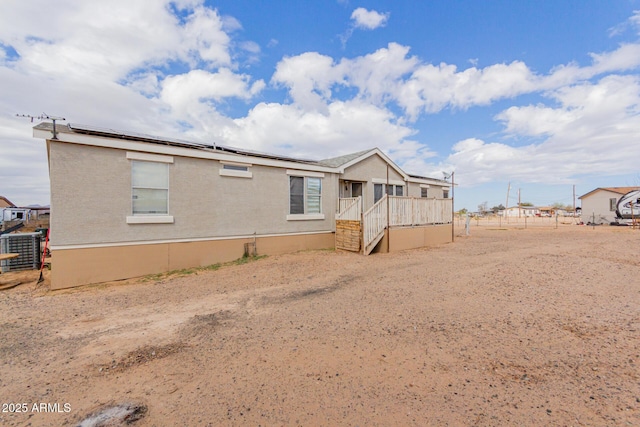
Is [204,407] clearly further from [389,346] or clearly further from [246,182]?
[246,182]

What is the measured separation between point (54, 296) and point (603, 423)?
908 cm

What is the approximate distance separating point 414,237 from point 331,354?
33.9 ft

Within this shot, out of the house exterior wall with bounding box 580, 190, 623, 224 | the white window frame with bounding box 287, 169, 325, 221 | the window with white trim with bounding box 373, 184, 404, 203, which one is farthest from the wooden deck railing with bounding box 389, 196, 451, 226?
the house exterior wall with bounding box 580, 190, 623, 224

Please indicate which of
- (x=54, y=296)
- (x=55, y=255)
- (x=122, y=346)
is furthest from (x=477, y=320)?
(x=55, y=255)

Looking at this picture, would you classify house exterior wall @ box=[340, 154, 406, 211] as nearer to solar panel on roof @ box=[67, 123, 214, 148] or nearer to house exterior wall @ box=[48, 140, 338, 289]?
house exterior wall @ box=[48, 140, 338, 289]

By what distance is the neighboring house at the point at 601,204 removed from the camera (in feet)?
104

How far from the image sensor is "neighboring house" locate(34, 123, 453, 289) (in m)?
7.12

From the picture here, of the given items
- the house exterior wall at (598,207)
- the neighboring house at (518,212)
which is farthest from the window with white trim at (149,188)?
the neighboring house at (518,212)

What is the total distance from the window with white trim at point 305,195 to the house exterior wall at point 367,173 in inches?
63.6

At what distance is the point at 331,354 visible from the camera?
3.35 m

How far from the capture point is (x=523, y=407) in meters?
2.38

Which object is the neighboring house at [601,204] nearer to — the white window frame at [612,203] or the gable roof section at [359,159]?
the white window frame at [612,203]

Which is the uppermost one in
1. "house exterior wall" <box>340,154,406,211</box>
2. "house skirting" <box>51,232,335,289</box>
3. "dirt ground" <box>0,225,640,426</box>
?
"house exterior wall" <box>340,154,406,211</box>

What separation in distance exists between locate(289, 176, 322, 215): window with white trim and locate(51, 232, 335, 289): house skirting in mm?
1543
